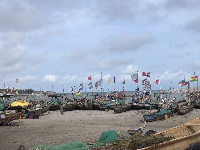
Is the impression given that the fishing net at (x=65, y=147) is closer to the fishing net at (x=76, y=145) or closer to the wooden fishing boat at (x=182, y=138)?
the fishing net at (x=76, y=145)

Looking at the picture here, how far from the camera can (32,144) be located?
17.8 m

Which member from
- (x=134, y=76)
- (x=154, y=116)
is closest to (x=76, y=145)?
(x=154, y=116)

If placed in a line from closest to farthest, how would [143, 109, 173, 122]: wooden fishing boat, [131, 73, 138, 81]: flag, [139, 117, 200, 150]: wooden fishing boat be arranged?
1. [139, 117, 200, 150]: wooden fishing boat
2. [143, 109, 173, 122]: wooden fishing boat
3. [131, 73, 138, 81]: flag

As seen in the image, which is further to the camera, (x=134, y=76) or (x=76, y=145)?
(x=134, y=76)

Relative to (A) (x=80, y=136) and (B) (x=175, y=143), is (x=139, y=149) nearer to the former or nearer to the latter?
(B) (x=175, y=143)

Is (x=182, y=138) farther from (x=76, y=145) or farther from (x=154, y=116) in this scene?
(x=154, y=116)

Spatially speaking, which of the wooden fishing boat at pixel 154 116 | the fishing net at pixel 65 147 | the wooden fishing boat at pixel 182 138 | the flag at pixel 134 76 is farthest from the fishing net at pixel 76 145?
the flag at pixel 134 76

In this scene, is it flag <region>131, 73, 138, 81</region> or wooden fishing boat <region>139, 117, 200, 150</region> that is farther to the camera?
flag <region>131, 73, 138, 81</region>

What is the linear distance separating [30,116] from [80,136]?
1766cm

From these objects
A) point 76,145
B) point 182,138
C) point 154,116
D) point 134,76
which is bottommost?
point 154,116

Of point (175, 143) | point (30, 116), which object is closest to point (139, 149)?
point (175, 143)

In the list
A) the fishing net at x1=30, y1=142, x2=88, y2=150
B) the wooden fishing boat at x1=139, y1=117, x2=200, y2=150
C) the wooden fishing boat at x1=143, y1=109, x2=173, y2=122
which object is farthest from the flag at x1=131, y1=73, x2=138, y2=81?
the fishing net at x1=30, y1=142, x2=88, y2=150

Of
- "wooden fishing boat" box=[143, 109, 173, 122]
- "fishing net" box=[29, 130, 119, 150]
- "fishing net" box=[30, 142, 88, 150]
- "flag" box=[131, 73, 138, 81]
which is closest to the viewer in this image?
"fishing net" box=[30, 142, 88, 150]

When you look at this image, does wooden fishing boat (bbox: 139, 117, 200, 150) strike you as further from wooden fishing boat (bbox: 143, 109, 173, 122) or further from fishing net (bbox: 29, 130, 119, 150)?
wooden fishing boat (bbox: 143, 109, 173, 122)
